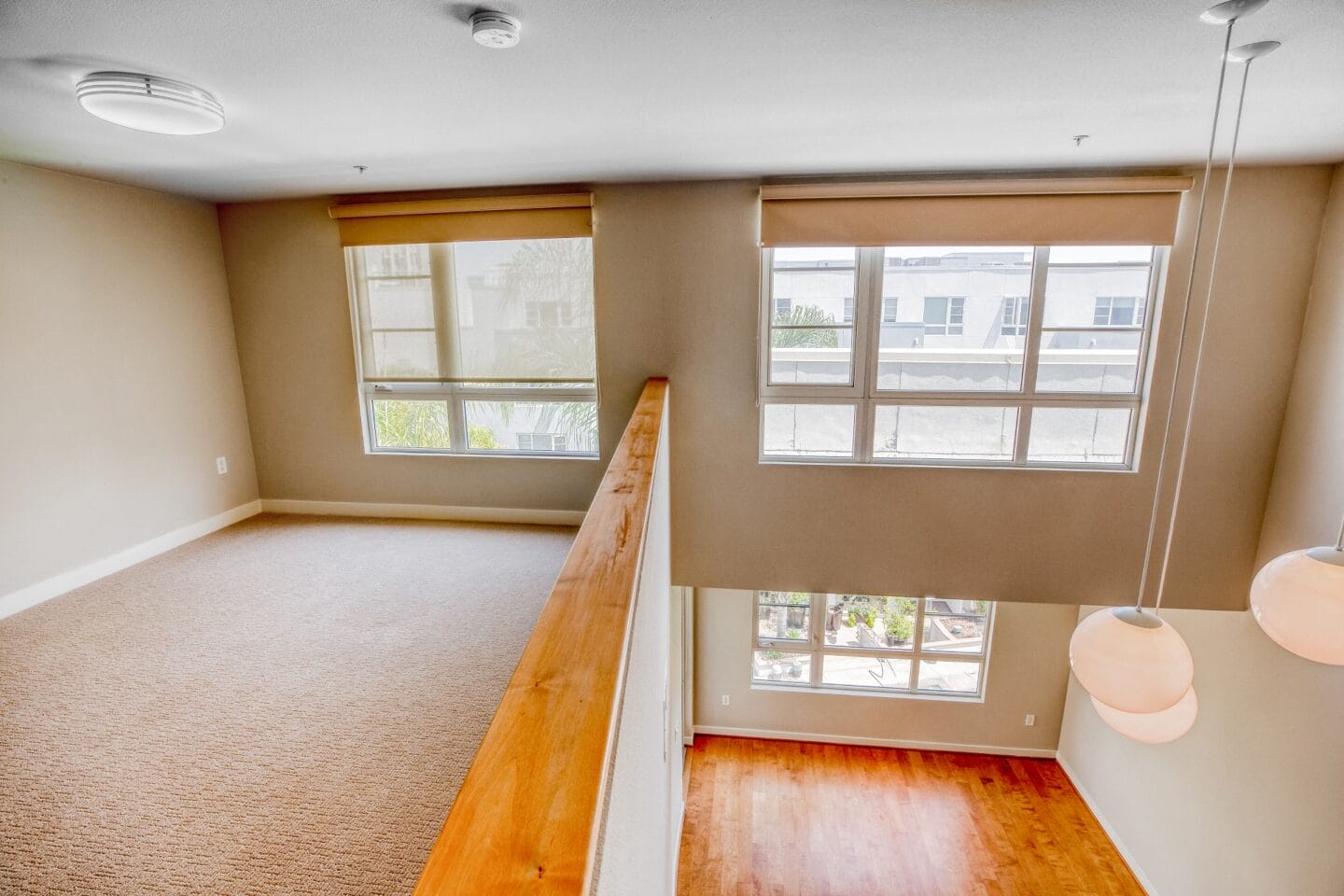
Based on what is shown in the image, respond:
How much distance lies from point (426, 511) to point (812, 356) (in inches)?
106

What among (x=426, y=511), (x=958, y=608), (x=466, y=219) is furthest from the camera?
(x=958, y=608)

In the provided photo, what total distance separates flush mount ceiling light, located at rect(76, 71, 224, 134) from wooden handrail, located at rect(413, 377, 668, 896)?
196 cm

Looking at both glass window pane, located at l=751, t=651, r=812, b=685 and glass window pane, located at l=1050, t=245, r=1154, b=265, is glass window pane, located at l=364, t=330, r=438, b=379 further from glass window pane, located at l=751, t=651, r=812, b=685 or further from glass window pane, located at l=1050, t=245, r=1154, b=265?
glass window pane, located at l=751, t=651, r=812, b=685

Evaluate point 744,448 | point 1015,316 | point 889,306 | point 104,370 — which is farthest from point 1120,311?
point 104,370

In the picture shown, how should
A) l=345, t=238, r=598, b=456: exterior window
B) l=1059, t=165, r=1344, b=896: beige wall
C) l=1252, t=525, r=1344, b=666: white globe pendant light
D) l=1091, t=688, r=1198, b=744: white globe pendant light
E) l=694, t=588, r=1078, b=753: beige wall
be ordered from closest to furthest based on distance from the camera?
l=1252, t=525, r=1344, b=666: white globe pendant light < l=1091, t=688, r=1198, b=744: white globe pendant light < l=1059, t=165, r=1344, b=896: beige wall < l=345, t=238, r=598, b=456: exterior window < l=694, t=588, r=1078, b=753: beige wall

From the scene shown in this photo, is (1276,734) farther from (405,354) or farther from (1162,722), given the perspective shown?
(405,354)

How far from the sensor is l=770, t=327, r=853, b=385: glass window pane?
3.50 m

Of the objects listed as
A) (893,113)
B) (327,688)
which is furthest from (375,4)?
(327,688)

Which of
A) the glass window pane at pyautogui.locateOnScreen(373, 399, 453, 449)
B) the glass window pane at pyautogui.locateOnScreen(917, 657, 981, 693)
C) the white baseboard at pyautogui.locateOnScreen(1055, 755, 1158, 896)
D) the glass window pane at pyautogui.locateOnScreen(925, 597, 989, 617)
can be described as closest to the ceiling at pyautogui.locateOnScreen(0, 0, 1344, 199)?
the glass window pane at pyautogui.locateOnScreen(373, 399, 453, 449)

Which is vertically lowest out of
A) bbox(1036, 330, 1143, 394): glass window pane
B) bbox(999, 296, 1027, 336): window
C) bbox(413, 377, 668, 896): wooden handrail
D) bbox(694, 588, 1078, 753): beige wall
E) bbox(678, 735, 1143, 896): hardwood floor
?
bbox(678, 735, 1143, 896): hardwood floor

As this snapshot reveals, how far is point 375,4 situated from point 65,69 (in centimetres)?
108

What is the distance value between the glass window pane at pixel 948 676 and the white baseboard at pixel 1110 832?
97 centimetres

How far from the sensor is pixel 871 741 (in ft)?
18.9

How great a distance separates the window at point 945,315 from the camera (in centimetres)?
341
